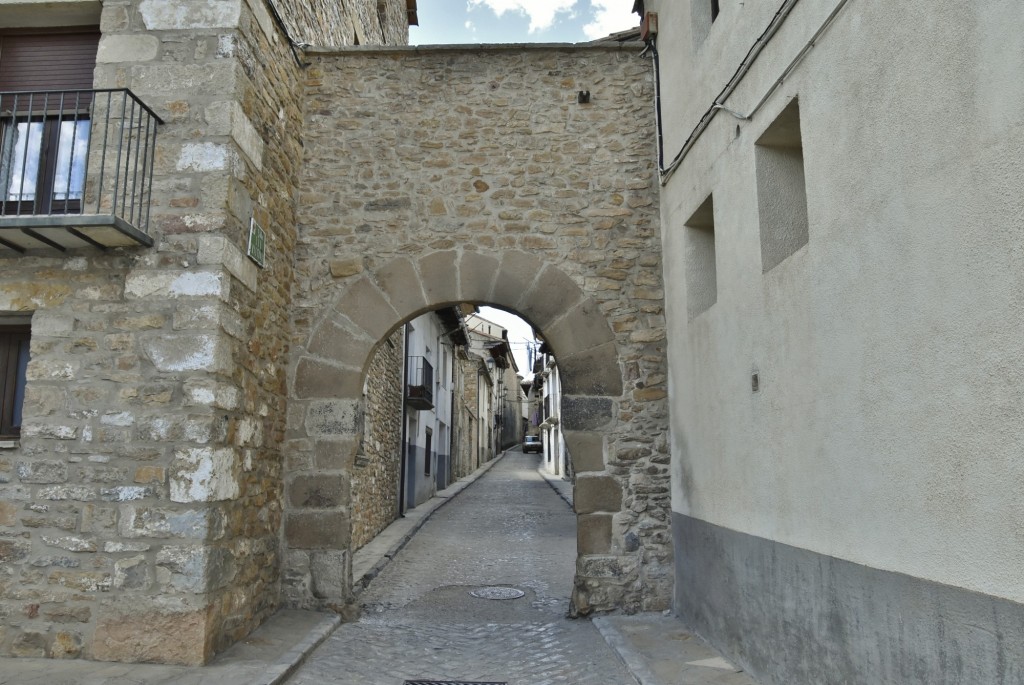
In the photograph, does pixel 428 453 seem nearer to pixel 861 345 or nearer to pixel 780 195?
pixel 780 195

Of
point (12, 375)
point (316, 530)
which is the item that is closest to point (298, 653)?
point (316, 530)

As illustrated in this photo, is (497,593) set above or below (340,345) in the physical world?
below

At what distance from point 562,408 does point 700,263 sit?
4.52 ft

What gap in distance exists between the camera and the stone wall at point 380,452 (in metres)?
7.99

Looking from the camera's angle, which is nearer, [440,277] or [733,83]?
[733,83]

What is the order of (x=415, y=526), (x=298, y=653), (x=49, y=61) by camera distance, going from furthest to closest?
(x=415, y=526)
(x=49, y=61)
(x=298, y=653)

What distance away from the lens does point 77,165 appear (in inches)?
178

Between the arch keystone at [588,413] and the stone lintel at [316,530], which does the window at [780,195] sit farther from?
the stone lintel at [316,530]

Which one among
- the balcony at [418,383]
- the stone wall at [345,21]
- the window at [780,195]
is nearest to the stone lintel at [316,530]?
the window at [780,195]

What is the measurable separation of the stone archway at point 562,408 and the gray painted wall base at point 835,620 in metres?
0.62

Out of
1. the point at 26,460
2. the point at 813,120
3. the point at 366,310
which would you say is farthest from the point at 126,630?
the point at 813,120

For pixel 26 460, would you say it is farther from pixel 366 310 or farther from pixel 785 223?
pixel 785 223

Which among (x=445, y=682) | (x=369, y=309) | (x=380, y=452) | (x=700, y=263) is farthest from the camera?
(x=380, y=452)

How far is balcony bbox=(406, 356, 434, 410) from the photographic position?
39.6 feet
